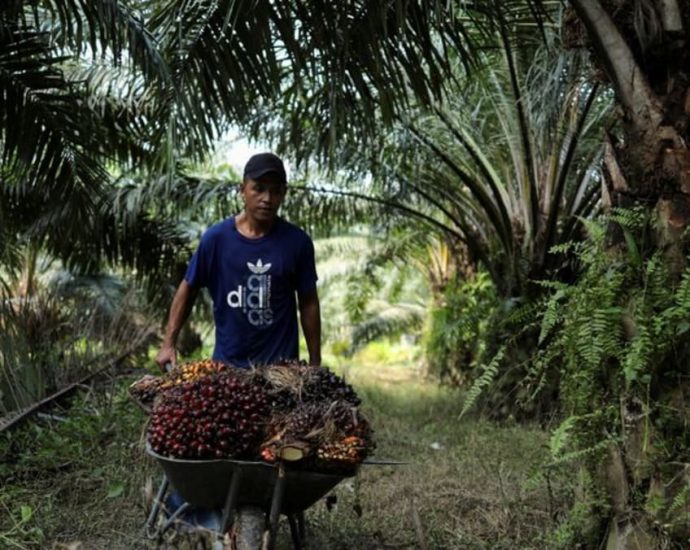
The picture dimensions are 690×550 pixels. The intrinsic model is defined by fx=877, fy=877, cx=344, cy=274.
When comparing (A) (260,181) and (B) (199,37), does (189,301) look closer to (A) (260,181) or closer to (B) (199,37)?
(A) (260,181)

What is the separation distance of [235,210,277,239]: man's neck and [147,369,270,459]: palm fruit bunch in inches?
50.1

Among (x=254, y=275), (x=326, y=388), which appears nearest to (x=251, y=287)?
(x=254, y=275)

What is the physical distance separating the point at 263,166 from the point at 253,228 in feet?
1.14

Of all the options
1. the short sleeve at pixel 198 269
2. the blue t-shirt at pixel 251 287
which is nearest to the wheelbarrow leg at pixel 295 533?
the blue t-shirt at pixel 251 287

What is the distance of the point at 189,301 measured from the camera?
4.55 metres

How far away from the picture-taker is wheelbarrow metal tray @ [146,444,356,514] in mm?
3158

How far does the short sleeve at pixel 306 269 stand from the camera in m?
4.48

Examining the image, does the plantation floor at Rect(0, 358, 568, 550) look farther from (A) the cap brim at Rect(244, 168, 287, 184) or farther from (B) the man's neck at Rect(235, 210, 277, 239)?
(A) the cap brim at Rect(244, 168, 287, 184)

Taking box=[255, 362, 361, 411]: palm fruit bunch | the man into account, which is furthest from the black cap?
box=[255, 362, 361, 411]: palm fruit bunch

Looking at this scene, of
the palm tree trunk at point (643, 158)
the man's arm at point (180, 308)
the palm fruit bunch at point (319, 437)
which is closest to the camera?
the palm fruit bunch at point (319, 437)

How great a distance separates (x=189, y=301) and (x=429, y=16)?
191 centimetres

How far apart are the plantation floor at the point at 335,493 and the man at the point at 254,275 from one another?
0.79m

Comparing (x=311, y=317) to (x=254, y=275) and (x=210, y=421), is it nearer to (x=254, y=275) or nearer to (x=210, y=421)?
(x=254, y=275)

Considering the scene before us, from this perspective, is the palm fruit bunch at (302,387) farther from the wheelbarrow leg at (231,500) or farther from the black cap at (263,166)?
the black cap at (263,166)
